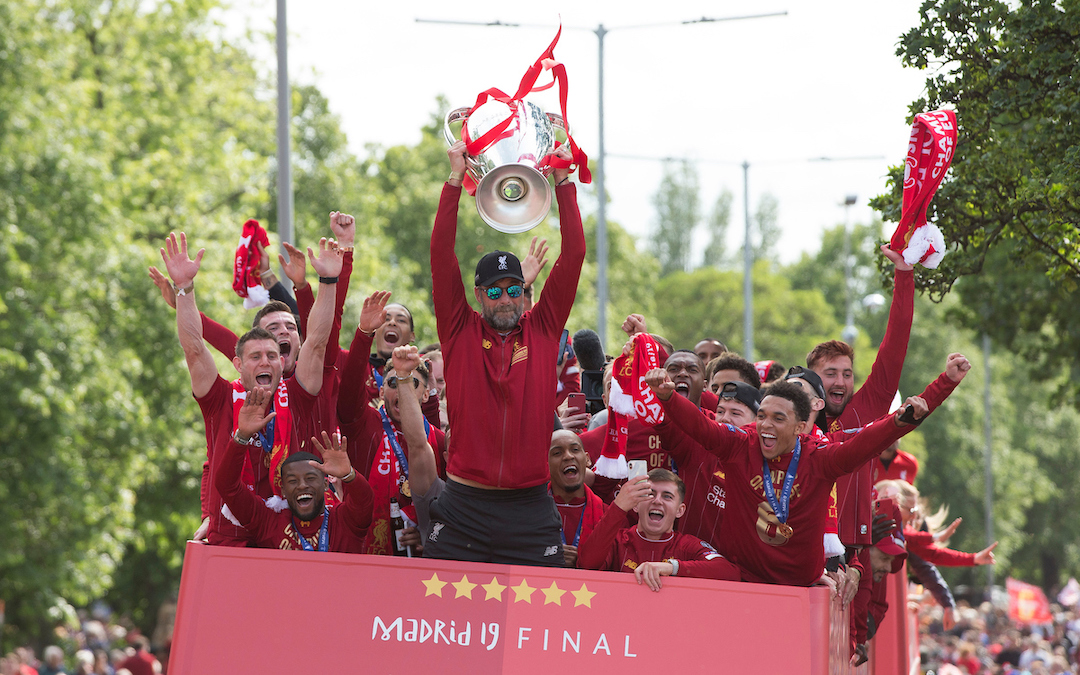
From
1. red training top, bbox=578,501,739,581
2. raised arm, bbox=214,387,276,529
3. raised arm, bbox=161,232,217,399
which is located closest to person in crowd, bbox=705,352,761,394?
red training top, bbox=578,501,739,581

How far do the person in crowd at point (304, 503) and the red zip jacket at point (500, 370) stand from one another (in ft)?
2.13

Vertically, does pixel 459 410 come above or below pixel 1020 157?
below

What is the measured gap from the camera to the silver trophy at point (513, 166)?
553cm

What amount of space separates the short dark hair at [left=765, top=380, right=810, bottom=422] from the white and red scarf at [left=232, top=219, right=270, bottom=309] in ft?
14.5

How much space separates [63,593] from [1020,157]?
638 inches

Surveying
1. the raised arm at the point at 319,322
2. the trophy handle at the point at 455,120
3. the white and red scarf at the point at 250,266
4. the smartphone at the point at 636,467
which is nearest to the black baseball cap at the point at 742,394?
the smartphone at the point at 636,467

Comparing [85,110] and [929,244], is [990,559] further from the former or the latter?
[85,110]

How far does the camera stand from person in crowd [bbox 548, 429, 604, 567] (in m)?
6.26

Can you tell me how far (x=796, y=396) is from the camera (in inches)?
224

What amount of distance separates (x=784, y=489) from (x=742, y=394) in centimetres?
119

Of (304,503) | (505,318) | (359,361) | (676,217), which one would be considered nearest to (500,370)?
(505,318)

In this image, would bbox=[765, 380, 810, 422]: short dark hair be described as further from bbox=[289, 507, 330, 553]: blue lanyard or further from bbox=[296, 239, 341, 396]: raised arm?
bbox=[296, 239, 341, 396]: raised arm

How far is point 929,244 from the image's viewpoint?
6.18 metres

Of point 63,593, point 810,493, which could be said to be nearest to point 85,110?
point 63,593
